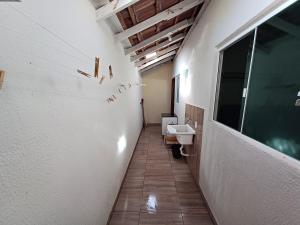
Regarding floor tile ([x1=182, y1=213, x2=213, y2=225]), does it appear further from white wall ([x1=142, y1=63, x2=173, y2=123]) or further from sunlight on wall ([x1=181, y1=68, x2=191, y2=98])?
white wall ([x1=142, y1=63, x2=173, y2=123])

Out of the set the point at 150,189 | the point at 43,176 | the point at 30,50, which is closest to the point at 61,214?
the point at 43,176

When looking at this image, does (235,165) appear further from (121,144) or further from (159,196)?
(121,144)

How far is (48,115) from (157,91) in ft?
18.4

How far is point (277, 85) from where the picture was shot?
3.05 feet

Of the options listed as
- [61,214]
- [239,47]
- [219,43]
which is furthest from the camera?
[219,43]

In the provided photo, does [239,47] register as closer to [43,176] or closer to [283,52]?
[283,52]

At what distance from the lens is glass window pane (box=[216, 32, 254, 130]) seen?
Result: 1.26 meters

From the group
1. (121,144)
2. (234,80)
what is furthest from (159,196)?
(234,80)

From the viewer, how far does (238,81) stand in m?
1.38

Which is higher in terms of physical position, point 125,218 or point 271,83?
point 271,83

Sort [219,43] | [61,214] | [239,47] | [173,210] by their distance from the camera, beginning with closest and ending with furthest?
[61,214] → [239,47] → [219,43] → [173,210]

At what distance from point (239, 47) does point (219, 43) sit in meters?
0.32

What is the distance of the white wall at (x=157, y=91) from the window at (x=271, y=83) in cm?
474

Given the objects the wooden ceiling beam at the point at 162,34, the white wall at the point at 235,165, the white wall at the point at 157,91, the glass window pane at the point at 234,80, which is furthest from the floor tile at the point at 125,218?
the white wall at the point at 157,91
